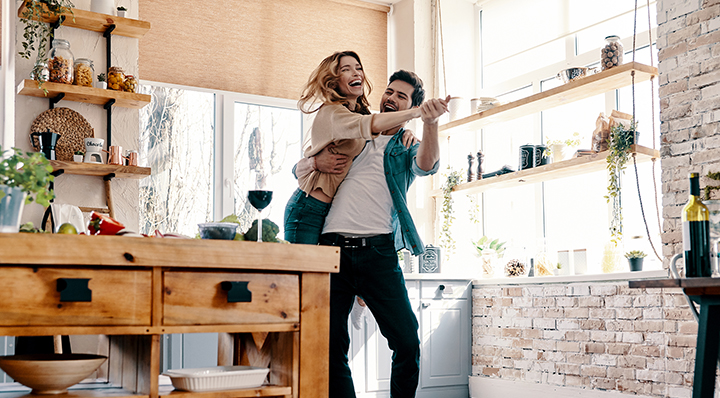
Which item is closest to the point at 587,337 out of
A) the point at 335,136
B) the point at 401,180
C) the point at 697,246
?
the point at 697,246

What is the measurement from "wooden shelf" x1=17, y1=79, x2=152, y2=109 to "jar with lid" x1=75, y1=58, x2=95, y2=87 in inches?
1.7

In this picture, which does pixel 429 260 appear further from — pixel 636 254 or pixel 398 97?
pixel 398 97

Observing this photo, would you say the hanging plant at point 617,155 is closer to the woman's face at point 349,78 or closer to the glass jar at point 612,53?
the glass jar at point 612,53

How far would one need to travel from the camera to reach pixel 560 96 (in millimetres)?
4215

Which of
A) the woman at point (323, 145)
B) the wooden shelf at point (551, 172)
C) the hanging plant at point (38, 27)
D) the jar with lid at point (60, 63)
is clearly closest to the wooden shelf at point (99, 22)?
the hanging plant at point (38, 27)

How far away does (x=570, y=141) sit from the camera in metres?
4.29

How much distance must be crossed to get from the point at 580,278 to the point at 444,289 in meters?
0.98

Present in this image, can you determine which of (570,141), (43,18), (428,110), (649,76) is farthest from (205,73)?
(428,110)

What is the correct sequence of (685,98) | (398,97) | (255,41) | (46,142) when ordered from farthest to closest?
1. (255,41)
2. (46,142)
3. (685,98)
4. (398,97)

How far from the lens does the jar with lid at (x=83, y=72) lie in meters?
3.54

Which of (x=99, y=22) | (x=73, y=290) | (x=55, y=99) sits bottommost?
(x=73, y=290)

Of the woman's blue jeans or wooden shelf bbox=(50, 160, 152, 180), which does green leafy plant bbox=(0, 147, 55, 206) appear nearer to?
the woman's blue jeans

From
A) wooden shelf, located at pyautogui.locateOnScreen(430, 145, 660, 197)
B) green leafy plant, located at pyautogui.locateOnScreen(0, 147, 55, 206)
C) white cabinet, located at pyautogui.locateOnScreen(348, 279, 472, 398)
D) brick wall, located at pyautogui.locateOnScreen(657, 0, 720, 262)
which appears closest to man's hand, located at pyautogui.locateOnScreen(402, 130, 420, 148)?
green leafy plant, located at pyautogui.locateOnScreen(0, 147, 55, 206)

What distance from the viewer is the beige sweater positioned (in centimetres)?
212
